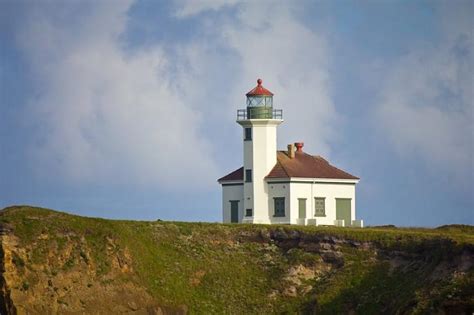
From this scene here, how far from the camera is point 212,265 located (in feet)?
254

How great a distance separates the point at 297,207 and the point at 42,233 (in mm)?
15071

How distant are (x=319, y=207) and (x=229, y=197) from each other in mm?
5202

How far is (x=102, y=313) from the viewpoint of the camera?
73.2 m

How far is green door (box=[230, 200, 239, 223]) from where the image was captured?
8356cm

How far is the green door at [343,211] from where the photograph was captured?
3270 inches

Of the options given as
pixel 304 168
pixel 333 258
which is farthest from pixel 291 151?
pixel 333 258

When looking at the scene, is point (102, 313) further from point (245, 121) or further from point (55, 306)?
point (245, 121)

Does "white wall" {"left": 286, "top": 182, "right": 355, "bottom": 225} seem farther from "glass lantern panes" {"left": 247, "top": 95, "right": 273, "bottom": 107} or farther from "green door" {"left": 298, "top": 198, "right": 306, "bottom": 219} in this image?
"glass lantern panes" {"left": 247, "top": 95, "right": 273, "bottom": 107}

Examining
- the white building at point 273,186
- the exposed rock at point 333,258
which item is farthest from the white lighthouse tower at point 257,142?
the exposed rock at point 333,258

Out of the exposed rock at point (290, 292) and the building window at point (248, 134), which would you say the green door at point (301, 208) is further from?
the exposed rock at point (290, 292)

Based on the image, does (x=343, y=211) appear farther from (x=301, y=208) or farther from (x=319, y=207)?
(x=301, y=208)

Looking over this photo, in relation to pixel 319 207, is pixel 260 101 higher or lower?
higher

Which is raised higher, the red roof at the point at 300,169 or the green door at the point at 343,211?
the red roof at the point at 300,169

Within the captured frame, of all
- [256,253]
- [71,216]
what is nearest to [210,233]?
[256,253]
